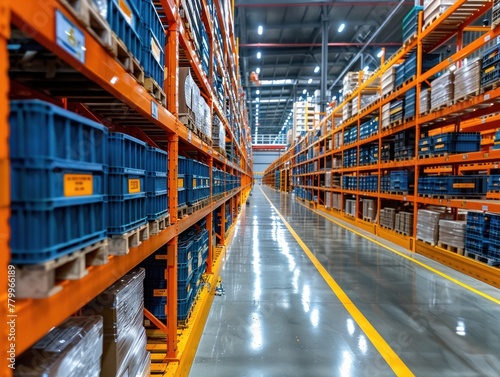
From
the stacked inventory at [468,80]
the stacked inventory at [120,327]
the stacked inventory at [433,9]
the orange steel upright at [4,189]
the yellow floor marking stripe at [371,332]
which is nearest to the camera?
the orange steel upright at [4,189]

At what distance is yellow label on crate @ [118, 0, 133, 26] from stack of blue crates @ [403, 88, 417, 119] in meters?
7.22

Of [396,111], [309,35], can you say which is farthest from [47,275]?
[309,35]

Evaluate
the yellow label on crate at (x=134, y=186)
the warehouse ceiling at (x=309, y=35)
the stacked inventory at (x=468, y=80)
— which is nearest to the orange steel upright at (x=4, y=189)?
the yellow label on crate at (x=134, y=186)

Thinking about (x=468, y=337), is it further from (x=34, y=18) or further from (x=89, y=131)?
(x=34, y=18)

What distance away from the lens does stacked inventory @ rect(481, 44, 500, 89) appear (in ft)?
14.8

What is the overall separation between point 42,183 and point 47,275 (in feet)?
0.98

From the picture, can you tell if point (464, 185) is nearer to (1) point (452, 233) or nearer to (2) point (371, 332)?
(1) point (452, 233)

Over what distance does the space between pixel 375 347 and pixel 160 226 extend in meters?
2.53

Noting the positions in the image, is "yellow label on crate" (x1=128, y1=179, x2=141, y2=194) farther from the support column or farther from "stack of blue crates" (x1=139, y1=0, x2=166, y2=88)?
the support column

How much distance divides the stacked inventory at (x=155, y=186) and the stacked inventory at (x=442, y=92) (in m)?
6.10

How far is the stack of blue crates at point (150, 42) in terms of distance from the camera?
183cm

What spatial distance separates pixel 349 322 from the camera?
3391 mm

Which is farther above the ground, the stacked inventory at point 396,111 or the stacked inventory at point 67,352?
the stacked inventory at point 396,111

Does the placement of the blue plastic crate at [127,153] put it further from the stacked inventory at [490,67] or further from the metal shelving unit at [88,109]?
the stacked inventory at [490,67]
